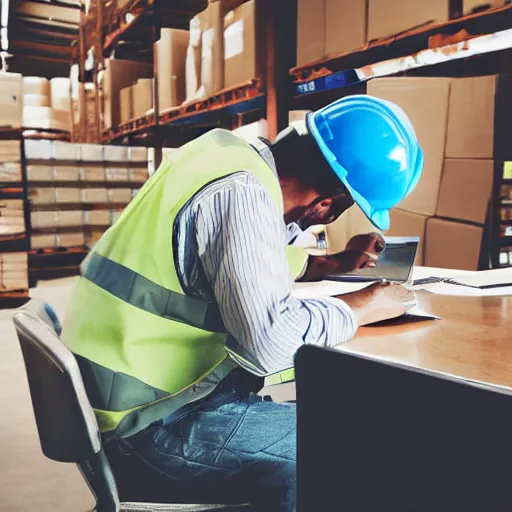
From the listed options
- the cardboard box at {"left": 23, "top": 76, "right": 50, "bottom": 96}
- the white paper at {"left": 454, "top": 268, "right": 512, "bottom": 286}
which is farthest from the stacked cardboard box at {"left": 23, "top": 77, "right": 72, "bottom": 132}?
the white paper at {"left": 454, "top": 268, "right": 512, "bottom": 286}

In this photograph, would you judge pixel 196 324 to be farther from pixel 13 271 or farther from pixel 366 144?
pixel 13 271

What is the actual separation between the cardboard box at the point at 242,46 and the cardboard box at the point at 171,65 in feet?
3.49

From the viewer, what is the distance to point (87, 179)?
628 centimetres

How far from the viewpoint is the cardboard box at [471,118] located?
8.74 feet

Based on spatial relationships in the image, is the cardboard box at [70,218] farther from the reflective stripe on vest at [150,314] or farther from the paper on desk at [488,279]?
the reflective stripe on vest at [150,314]

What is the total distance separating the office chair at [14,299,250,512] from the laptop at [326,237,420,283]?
102 centimetres

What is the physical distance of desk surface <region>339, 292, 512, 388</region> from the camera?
3.37 ft

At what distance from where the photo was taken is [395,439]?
2.27ft

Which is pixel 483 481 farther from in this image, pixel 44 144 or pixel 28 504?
pixel 44 144

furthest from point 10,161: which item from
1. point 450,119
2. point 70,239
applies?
point 450,119

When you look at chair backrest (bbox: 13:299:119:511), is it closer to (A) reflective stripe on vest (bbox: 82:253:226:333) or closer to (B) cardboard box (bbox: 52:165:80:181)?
(A) reflective stripe on vest (bbox: 82:253:226:333)

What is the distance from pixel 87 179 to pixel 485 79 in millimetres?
4544

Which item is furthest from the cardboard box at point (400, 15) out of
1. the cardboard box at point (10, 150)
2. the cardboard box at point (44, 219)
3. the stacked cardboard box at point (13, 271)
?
the cardboard box at point (44, 219)

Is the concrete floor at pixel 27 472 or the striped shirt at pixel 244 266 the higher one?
the striped shirt at pixel 244 266
